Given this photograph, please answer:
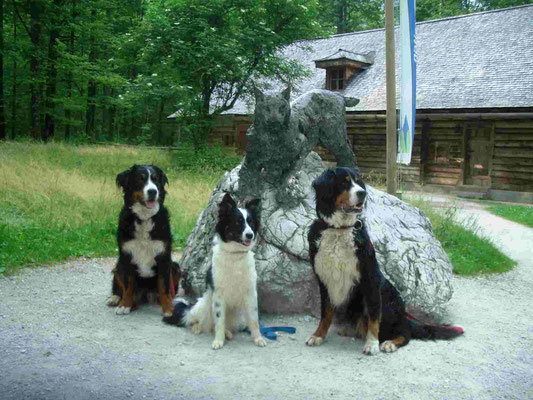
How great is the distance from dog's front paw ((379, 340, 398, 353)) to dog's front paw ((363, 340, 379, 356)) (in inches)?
2.9

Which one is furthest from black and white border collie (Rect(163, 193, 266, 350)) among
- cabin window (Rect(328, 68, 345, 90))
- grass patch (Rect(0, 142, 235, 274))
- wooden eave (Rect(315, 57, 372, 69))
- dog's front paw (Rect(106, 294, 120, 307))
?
cabin window (Rect(328, 68, 345, 90))

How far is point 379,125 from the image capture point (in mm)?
18641

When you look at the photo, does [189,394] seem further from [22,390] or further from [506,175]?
[506,175]

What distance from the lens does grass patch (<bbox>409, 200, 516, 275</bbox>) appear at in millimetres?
7586

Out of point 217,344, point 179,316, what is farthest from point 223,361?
point 179,316

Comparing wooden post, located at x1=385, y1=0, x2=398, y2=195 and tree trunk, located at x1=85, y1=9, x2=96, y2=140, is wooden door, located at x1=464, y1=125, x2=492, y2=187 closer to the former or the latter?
wooden post, located at x1=385, y1=0, x2=398, y2=195

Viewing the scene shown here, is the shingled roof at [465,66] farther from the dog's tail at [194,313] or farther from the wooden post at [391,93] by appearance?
the dog's tail at [194,313]

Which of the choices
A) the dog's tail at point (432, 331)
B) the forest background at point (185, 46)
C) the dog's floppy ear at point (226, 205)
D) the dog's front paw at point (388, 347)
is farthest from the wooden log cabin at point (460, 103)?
the dog's floppy ear at point (226, 205)

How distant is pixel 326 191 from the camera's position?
3.80m

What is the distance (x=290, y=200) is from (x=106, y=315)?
7.60 ft

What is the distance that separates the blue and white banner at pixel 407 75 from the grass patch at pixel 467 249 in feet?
6.28

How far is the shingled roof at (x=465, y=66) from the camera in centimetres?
1580

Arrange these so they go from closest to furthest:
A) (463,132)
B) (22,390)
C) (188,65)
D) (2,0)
Answer: (22,390) < (188,65) < (463,132) < (2,0)

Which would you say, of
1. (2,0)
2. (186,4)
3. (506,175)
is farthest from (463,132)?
(2,0)
